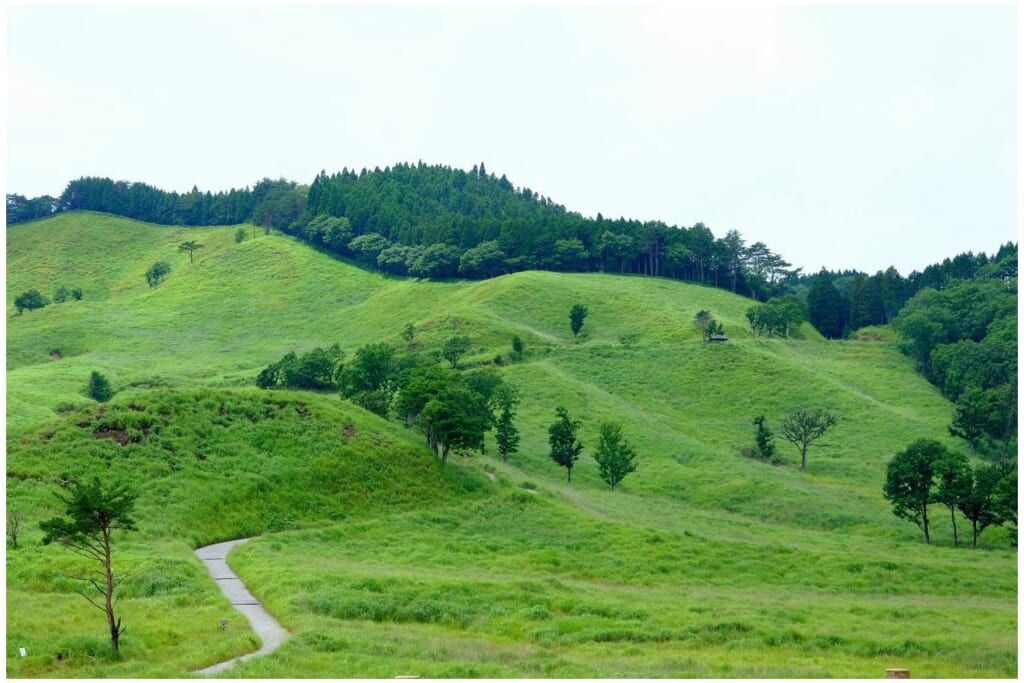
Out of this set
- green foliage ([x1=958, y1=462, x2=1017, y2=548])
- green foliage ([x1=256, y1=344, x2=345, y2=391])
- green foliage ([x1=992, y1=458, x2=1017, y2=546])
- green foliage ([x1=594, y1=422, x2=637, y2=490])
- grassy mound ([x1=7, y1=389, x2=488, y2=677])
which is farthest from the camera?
green foliage ([x1=256, y1=344, x2=345, y2=391])

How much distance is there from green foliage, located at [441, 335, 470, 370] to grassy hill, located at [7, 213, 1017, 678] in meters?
2.44

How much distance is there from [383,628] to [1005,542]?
5120cm

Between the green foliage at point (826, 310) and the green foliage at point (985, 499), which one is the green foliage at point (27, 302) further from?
the green foliage at point (985, 499)

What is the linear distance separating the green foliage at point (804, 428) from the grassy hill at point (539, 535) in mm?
1979

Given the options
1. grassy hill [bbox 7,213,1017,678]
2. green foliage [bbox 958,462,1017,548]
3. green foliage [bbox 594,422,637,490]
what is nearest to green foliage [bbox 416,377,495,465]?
grassy hill [bbox 7,213,1017,678]

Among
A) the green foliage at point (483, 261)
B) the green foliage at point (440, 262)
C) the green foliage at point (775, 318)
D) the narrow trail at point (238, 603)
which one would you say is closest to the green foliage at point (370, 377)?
the narrow trail at point (238, 603)

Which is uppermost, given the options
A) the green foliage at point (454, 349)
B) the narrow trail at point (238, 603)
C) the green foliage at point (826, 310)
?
the green foliage at point (826, 310)

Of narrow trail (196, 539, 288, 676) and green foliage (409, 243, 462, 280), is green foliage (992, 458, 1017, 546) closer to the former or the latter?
narrow trail (196, 539, 288, 676)

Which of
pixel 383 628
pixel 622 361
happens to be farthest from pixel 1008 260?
pixel 383 628

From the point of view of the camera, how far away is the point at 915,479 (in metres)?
74.9

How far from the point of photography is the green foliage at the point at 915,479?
74588 mm

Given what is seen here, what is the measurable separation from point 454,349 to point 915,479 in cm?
6928

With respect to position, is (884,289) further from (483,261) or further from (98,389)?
(98,389)

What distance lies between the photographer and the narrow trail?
3616cm
